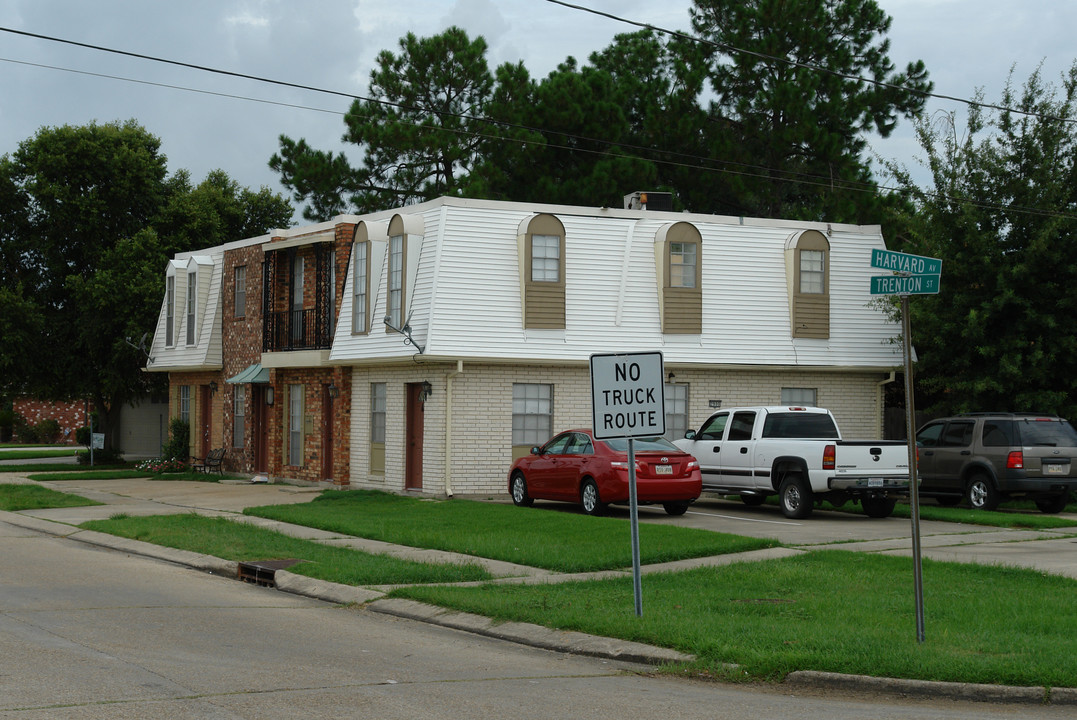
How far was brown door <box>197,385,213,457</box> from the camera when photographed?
116 ft

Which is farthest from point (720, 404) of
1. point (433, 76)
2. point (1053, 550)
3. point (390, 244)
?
point (433, 76)

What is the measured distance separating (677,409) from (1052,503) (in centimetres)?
808

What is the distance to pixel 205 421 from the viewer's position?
35656mm

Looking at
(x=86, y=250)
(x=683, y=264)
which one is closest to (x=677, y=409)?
(x=683, y=264)

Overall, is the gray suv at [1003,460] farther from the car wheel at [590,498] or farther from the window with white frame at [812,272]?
the car wheel at [590,498]

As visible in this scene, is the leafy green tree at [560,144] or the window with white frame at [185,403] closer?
the window with white frame at [185,403]

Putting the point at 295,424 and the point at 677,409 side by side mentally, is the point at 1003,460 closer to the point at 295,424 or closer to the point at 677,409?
the point at 677,409

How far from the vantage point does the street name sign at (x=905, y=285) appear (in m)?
9.88

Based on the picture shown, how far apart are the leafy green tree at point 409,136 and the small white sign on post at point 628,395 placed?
31307mm

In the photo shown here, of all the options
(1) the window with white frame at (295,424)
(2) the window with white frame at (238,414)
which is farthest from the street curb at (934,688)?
(2) the window with white frame at (238,414)

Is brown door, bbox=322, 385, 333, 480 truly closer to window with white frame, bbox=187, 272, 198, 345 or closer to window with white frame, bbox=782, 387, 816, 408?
window with white frame, bbox=187, 272, 198, 345

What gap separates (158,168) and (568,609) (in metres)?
35.1

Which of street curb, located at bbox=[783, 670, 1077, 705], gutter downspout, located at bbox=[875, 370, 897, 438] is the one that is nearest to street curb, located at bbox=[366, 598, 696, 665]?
street curb, located at bbox=[783, 670, 1077, 705]

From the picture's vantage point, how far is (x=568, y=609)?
38.7 ft
